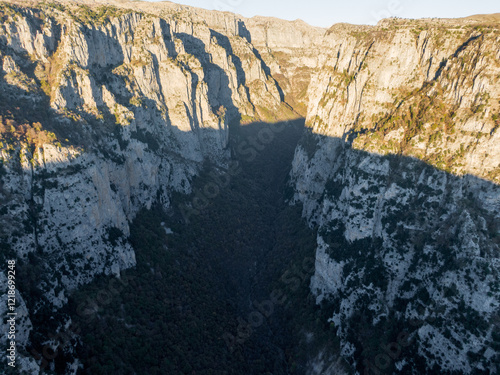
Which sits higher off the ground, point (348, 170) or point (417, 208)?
point (348, 170)

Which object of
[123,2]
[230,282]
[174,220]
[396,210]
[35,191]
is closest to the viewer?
[35,191]

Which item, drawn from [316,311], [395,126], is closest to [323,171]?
[395,126]

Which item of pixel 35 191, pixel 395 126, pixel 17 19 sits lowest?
pixel 35 191

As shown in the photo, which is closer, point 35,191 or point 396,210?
point 35,191

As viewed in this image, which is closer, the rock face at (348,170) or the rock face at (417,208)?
the rock face at (417,208)

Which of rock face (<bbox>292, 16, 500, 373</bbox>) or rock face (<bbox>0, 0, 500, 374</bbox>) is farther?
rock face (<bbox>0, 0, 500, 374</bbox>)

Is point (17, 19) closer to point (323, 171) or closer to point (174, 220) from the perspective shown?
point (174, 220)

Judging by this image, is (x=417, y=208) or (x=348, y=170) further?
Answer: (x=348, y=170)

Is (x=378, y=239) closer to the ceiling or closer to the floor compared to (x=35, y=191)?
closer to the floor
